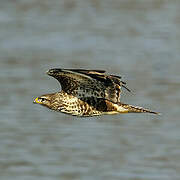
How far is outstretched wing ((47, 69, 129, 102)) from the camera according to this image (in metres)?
10.8

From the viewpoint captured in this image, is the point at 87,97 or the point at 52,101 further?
the point at 52,101

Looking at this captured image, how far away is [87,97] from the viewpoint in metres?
11.3

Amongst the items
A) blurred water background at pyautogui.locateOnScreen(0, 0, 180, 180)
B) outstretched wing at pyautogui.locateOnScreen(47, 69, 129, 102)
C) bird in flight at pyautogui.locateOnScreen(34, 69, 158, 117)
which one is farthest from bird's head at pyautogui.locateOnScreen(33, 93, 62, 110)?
blurred water background at pyautogui.locateOnScreen(0, 0, 180, 180)

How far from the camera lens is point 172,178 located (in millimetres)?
20906

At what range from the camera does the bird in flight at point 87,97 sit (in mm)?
10977

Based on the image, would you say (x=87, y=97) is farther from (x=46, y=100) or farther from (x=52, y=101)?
(x=46, y=100)

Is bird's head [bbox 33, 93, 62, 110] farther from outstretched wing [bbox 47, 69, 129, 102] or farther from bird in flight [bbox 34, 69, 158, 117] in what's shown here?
outstretched wing [bbox 47, 69, 129, 102]

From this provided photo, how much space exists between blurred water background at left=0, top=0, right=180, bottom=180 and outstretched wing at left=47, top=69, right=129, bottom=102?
9511 mm
